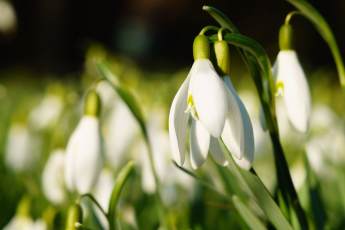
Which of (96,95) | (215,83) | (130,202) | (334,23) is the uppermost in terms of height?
(215,83)

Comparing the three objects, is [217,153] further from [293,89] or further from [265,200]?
[293,89]

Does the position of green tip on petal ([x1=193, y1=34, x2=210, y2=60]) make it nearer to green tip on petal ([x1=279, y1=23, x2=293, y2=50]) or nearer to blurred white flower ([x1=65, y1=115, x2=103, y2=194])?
green tip on petal ([x1=279, y1=23, x2=293, y2=50])

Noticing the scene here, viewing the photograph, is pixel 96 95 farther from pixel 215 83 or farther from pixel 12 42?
pixel 12 42

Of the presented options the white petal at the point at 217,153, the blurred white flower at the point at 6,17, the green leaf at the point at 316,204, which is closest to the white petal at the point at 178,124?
the white petal at the point at 217,153

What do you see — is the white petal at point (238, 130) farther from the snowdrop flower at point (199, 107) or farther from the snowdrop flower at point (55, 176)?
the snowdrop flower at point (55, 176)

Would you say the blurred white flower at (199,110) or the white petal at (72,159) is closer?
the blurred white flower at (199,110)

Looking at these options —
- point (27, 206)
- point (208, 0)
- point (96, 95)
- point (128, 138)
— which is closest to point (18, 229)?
point (27, 206)
